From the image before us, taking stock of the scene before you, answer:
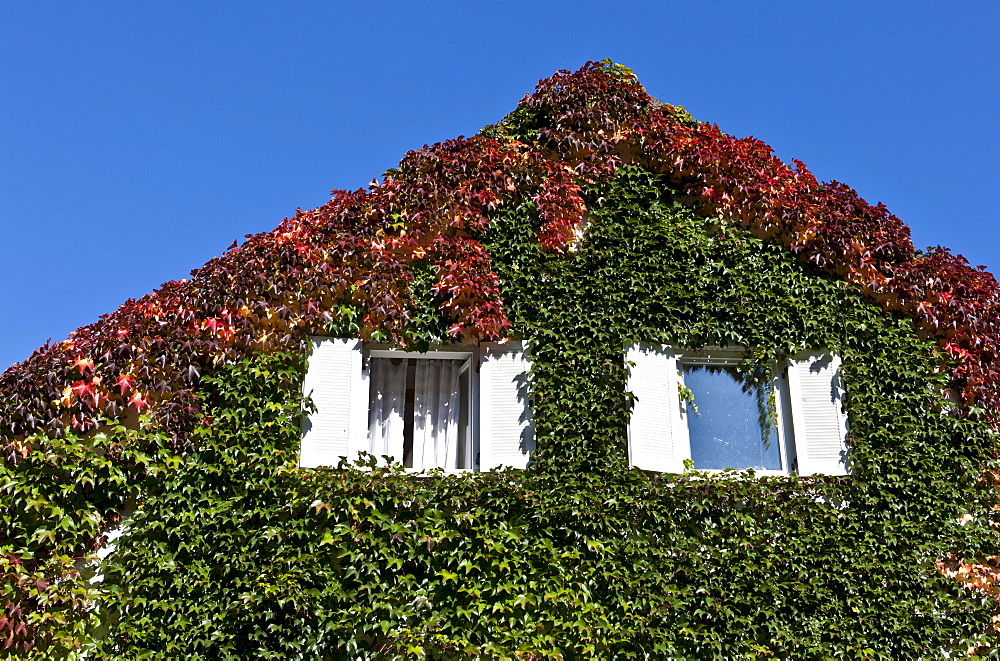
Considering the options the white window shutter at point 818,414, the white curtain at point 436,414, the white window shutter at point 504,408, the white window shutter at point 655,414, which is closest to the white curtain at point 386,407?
the white curtain at point 436,414

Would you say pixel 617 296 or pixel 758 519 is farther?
pixel 617 296

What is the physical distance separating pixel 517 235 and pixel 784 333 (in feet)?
9.51

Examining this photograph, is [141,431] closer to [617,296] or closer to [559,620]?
[559,620]

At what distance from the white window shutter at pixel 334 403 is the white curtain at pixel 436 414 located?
1.78ft

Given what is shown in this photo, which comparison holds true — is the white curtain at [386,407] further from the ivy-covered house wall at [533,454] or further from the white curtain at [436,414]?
the ivy-covered house wall at [533,454]

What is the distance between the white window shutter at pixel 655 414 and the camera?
8910mm

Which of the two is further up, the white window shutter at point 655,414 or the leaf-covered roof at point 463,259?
the leaf-covered roof at point 463,259

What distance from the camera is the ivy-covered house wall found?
8078 millimetres

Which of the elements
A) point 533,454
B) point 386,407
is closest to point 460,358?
point 386,407

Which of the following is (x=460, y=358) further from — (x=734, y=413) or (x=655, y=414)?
(x=734, y=413)

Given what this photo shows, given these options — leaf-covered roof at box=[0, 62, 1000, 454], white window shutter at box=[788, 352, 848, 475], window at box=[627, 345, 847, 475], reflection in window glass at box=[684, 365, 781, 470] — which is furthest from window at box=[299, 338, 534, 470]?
white window shutter at box=[788, 352, 848, 475]

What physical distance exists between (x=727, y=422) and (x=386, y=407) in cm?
340

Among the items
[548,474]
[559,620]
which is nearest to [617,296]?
[548,474]

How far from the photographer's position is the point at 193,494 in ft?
27.2
